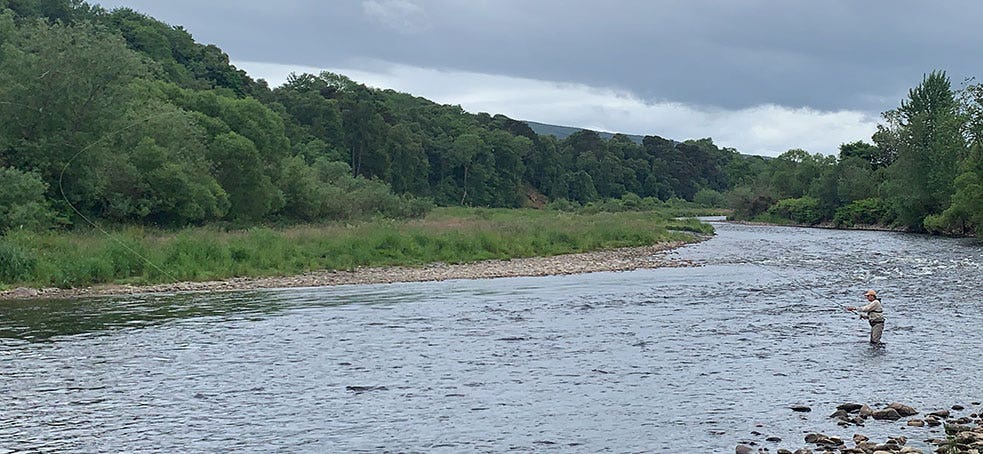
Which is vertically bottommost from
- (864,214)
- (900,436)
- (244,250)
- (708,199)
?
(244,250)

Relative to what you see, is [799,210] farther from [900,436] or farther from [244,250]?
[900,436]

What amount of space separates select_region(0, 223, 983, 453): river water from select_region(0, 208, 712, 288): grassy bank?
410 centimetres

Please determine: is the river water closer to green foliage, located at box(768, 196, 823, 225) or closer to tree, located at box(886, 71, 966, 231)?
tree, located at box(886, 71, 966, 231)

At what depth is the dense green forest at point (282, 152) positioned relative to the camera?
39594 mm

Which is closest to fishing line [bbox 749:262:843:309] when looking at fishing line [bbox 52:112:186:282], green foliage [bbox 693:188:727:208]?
fishing line [bbox 52:112:186:282]

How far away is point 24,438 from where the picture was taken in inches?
492

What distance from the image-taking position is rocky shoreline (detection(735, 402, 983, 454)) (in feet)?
36.2

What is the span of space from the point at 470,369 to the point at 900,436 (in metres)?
7.86

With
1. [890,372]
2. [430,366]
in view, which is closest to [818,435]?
[890,372]

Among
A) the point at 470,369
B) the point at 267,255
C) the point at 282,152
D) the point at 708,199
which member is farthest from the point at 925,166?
the point at 708,199

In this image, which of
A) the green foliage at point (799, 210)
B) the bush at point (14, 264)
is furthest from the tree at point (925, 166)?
the bush at point (14, 264)

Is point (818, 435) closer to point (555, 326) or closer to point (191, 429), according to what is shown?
point (191, 429)

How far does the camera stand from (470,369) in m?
17.6

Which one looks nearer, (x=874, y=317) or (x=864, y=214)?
(x=874, y=317)
